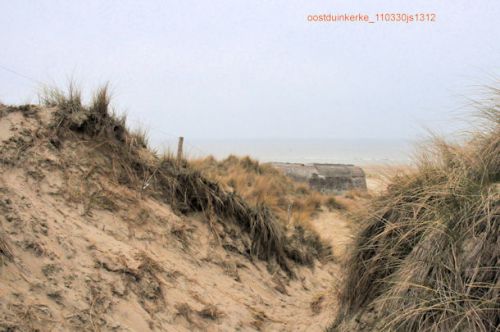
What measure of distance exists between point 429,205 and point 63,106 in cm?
494

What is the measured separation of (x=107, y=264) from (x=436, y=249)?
3122mm

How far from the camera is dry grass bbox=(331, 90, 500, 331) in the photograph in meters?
3.34

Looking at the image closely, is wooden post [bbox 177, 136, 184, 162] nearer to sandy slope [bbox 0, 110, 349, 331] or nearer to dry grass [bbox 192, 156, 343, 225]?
sandy slope [bbox 0, 110, 349, 331]

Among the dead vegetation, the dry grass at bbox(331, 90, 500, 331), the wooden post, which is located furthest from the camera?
the wooden post

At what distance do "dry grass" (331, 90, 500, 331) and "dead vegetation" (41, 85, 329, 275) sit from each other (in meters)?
3.17

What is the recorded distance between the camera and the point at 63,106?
23.2 feet

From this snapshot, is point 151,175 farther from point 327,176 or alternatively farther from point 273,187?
point 327,176

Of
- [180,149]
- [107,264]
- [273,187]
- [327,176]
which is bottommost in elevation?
[107,264]

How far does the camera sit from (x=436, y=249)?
3789 millimetres

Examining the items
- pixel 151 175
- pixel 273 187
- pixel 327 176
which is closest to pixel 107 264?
pixel 151 175

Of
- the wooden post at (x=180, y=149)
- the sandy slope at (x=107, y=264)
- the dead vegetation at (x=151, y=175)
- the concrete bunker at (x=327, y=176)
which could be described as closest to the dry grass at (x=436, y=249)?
the sandy slope at (x=107, y=264)

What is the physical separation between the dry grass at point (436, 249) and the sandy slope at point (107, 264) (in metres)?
1.09

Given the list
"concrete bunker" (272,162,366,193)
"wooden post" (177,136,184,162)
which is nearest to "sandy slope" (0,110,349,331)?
"wooden post" (177,136,184,162)

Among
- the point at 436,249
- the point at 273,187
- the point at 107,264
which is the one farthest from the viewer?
the point at 273,187
